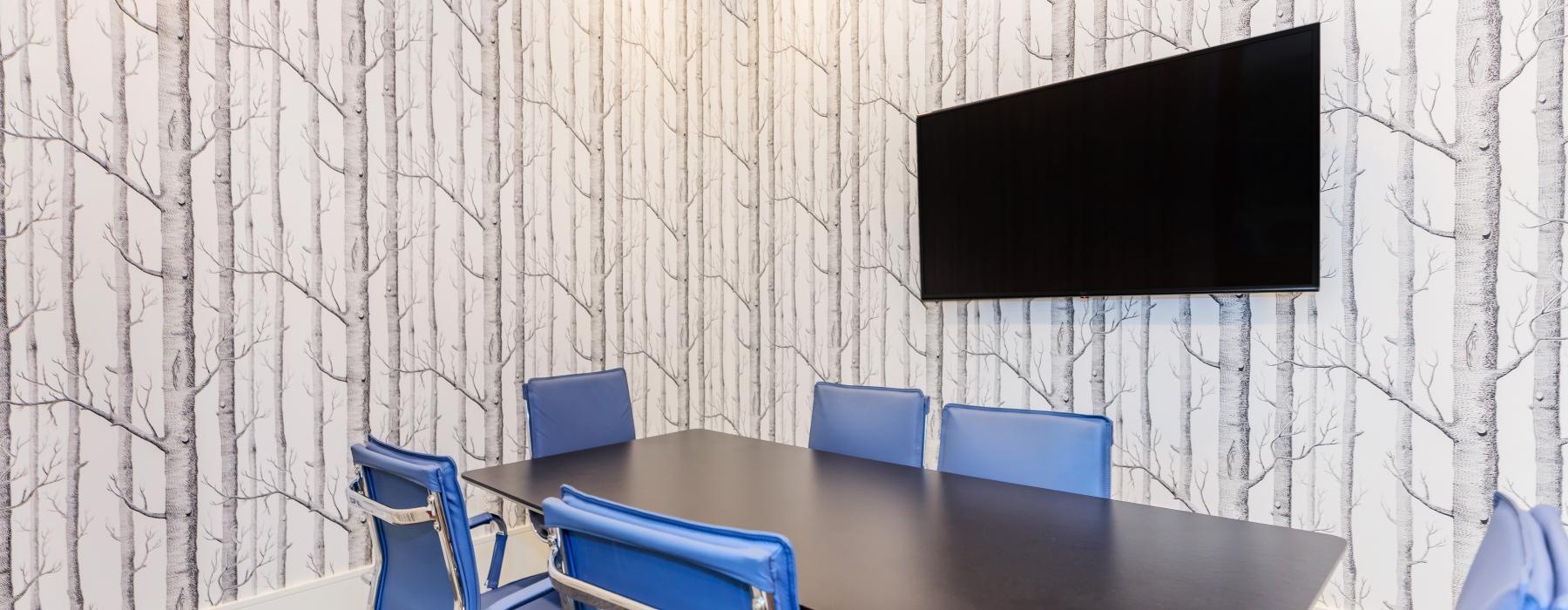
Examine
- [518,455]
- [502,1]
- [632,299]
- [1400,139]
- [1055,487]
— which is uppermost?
[502,1]

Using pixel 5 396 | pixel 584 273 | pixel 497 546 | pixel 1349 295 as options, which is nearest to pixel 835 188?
pixel 584 273

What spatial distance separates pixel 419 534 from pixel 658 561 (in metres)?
0.95

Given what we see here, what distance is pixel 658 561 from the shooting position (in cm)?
109

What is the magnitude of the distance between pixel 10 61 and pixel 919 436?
3151mm

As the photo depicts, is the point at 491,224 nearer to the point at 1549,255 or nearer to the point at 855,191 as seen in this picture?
the point at 855,191

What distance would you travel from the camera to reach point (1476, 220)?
2.09 m

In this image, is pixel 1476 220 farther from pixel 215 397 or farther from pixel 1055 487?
pixel 215 397

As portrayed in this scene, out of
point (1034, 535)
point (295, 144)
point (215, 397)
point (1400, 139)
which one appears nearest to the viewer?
point (1034, 535)

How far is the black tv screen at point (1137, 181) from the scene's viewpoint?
90.0 inches

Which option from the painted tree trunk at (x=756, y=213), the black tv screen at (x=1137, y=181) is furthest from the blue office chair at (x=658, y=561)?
the painted tree trunk at (x=756, y=213)

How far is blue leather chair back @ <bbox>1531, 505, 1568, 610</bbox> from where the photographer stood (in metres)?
0.79

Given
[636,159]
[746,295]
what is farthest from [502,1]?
[746,295]

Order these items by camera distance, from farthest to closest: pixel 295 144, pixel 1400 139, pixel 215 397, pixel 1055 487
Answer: pixel 295 144, pixel 215 397, pixel 1400 139, pixel 1055 487

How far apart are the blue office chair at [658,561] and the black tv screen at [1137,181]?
6.86ft
